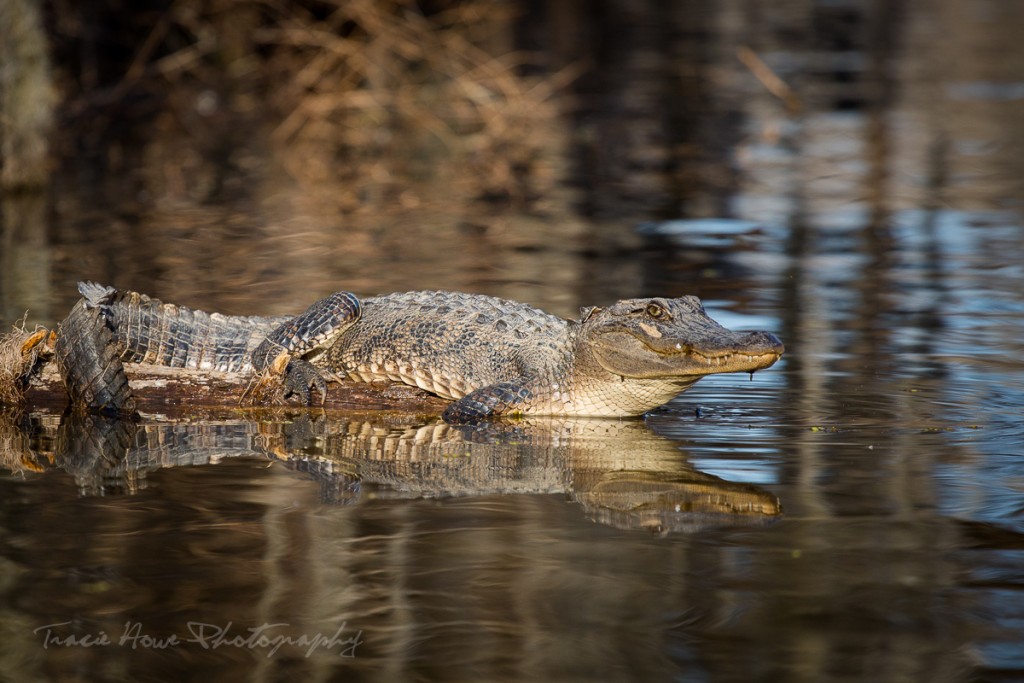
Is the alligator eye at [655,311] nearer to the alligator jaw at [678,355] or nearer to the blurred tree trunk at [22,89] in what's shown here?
the alligator jaw at [678,355]

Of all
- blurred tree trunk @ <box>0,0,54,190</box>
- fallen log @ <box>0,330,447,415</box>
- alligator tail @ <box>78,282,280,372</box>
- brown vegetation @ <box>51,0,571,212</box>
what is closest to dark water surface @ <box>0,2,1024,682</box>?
fallen log @ <box>0,330,447,415</box>

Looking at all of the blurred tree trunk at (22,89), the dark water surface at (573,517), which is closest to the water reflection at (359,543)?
the dark water surface at (573,517)

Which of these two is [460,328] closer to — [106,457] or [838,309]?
[106,457]

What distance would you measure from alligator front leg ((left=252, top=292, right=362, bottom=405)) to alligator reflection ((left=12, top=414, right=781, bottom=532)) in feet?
0.80

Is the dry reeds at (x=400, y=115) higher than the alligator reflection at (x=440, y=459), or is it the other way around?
the dry reeds at (x=400, y=115)

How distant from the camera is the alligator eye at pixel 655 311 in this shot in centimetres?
694

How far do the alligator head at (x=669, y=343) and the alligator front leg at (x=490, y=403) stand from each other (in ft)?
1.42

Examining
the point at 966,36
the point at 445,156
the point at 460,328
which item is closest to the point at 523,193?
the point at 445,156

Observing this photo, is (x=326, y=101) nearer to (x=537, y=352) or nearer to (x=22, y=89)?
(x=22, y=89)

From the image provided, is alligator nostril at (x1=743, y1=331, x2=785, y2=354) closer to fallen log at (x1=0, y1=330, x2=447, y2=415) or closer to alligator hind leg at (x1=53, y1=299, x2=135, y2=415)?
fallen log at (x1=0, y1=330, x2=447, y2=415)

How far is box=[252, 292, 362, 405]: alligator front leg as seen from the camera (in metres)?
7.37

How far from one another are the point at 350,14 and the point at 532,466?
12.2 meters

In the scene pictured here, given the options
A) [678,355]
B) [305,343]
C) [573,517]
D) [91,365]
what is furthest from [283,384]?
[573,517]

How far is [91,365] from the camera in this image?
701 cm
